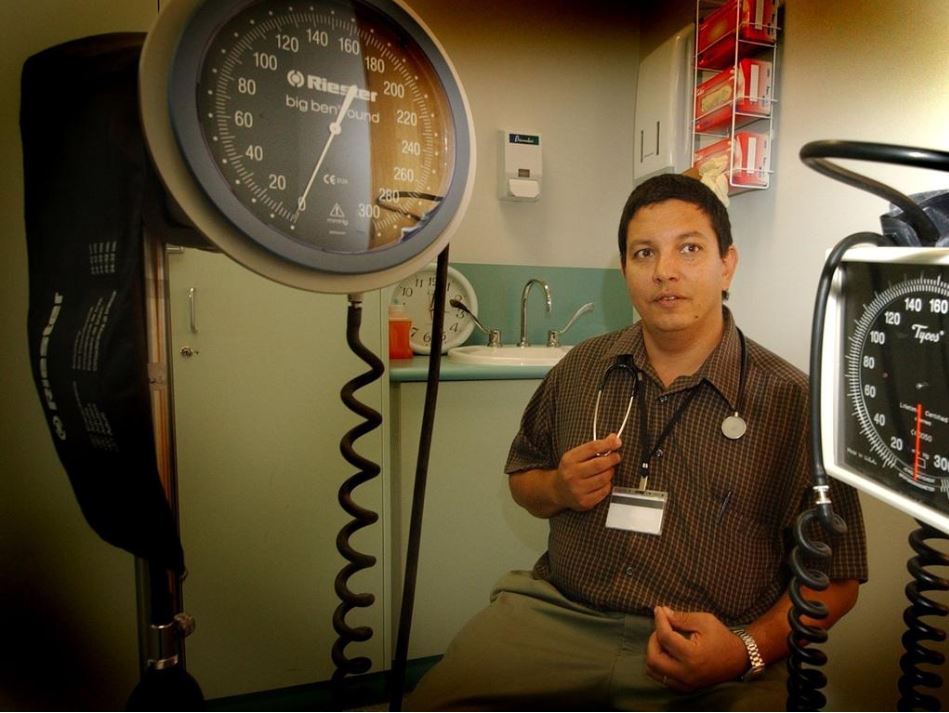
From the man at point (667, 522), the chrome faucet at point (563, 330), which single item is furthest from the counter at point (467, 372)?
the man at point (667, 522)

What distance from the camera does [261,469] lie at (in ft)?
4.45

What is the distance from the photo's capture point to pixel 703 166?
1.59 m

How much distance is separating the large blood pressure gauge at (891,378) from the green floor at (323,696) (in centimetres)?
123

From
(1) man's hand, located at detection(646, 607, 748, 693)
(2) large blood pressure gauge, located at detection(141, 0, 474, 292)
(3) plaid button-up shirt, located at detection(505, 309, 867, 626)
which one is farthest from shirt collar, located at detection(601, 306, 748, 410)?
(2) large blood pressure gauge, located at detection(141, 0, 474, 292)

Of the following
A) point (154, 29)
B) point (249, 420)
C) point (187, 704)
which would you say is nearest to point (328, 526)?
point (249, 420)

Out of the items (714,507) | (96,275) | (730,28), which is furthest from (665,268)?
(730,28)

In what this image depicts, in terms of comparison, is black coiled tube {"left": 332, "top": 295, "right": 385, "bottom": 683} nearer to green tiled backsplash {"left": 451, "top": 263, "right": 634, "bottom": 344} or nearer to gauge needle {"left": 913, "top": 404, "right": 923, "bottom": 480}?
gauge needle {"left": 913, "top": 404, "right": 923, "bottom": 480}

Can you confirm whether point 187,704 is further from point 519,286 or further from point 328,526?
point 519,286

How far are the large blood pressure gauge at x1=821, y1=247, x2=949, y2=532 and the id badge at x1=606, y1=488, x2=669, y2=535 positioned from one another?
442mm

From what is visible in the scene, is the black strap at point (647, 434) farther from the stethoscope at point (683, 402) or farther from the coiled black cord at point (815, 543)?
the coiled black cord at point (815, 543)

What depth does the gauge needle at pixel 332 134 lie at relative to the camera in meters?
0.48

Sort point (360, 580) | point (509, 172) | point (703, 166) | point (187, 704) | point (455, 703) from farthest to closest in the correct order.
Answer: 1. point (509, 172)
2. point (703, 166)
3. point (360, 580)
4. point (455, 703)
5. point (187, 704)

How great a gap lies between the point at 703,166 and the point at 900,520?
100 cm

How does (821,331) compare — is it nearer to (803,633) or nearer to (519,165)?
(803,633)
